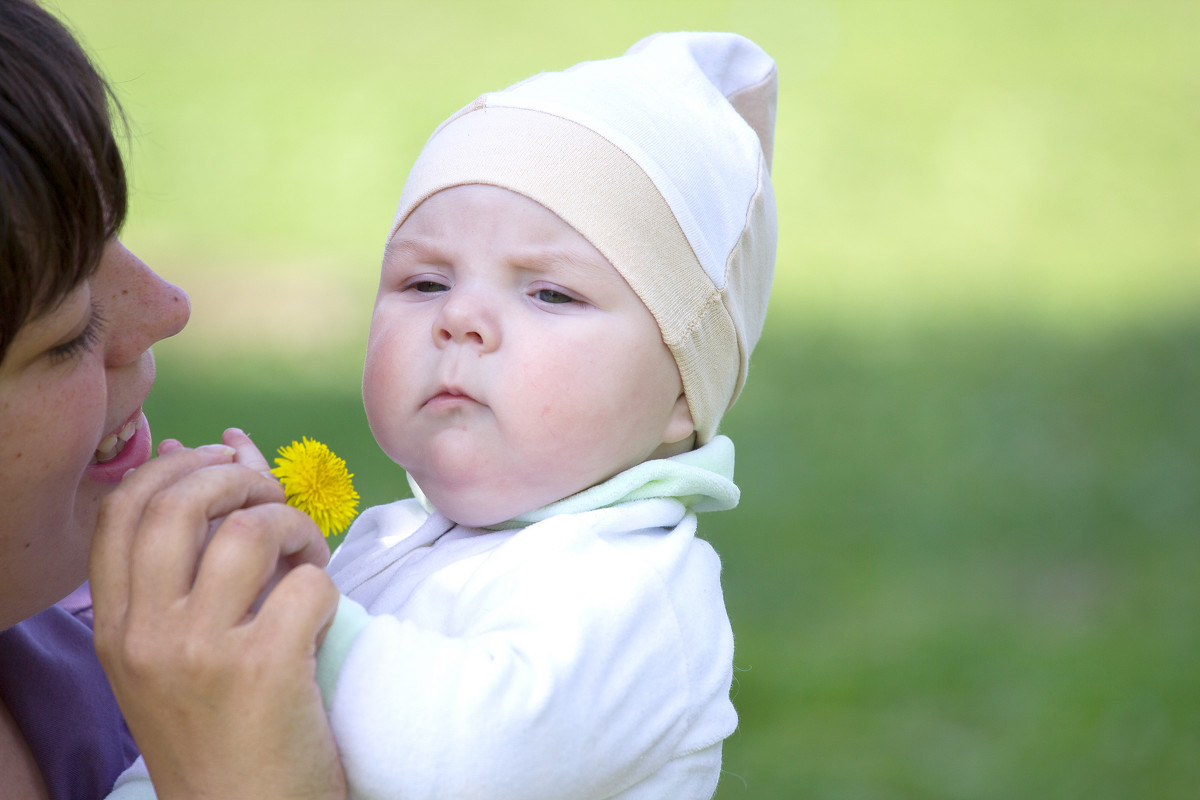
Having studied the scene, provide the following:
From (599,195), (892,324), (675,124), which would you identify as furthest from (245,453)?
(892,324)

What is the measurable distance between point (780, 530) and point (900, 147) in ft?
15.6

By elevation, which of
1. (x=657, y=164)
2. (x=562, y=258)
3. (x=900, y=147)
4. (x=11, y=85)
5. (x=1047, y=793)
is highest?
(x=11, y=85)

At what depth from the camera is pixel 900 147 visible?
9.09m

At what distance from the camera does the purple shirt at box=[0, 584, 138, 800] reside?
1.67 meters

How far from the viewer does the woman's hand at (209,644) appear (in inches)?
51.8

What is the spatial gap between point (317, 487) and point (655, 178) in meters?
0.68

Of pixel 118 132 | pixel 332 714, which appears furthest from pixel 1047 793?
pixel 118 132

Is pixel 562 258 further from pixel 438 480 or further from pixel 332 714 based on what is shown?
pixel 332 714

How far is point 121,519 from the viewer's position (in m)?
1.38

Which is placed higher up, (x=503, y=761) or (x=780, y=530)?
(x=503, y=761)

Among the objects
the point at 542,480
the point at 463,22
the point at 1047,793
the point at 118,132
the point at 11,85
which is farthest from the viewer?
the point at 463,22

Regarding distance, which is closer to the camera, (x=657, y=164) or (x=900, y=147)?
(x=657, y=164)

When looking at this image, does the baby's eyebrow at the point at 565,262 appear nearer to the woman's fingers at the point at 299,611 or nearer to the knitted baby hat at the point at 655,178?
the knitted baby hat at the point at 655,178

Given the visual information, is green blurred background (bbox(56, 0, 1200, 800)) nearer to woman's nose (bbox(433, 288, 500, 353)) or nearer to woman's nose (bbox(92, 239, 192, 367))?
woman's nose (bbox(92, 239, 192, 367))
